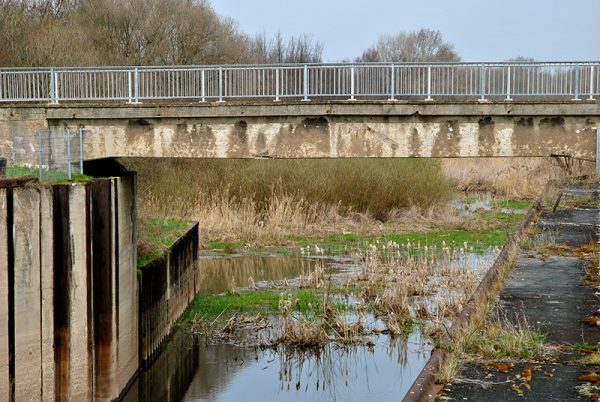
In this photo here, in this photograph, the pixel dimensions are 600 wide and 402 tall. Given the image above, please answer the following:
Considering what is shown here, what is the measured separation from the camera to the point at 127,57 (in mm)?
43812

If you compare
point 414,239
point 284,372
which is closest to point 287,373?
point 284,372

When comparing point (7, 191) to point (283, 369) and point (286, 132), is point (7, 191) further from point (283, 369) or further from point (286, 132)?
point (286, 132)

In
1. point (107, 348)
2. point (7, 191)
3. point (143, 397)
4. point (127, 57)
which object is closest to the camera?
point (7, 191)

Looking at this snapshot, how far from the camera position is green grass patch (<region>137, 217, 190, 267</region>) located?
65.0 ft

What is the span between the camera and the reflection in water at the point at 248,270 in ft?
83.6

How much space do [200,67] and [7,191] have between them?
9.64 metres

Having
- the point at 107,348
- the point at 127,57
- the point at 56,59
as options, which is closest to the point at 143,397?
the point at 107,348

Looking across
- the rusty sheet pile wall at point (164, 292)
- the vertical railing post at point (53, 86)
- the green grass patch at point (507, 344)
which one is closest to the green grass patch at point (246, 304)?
the rusty sheet pile wall at point (164, 292)

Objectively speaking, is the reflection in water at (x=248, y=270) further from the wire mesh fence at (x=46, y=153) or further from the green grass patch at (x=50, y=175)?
the green grass patch at (x=50, y=175)

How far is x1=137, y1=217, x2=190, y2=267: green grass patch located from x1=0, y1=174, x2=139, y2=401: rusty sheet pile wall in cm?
287

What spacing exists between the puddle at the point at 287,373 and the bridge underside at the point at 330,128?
541 cm

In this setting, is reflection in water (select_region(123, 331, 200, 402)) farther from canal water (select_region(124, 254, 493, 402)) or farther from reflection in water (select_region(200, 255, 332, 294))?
reflection in water (select_region(200, 255, 332, 294))

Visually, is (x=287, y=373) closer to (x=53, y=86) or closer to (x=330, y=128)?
(x=330, y=128)

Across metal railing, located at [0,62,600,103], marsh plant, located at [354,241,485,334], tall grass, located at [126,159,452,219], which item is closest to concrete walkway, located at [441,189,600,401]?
marsh plant, located at [354,241,485,334]
